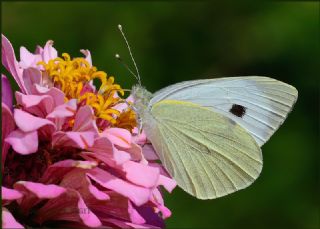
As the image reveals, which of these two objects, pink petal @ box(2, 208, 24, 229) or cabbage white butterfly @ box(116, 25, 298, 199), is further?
cabbage white butterfly @ box(116, 25, 298, 199)

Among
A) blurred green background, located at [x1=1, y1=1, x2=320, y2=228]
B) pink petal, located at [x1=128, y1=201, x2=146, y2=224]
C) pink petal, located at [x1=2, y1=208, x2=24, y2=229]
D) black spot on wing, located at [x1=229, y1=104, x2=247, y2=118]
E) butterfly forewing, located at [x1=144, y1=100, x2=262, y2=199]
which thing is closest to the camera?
pink petal, located at [x1=2, y1=208, x2=24, y2=229]

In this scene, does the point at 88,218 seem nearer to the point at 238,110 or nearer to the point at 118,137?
the point at 118,137

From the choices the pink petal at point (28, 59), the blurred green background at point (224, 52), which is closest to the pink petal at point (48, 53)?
the pink petal at point (28, 59)

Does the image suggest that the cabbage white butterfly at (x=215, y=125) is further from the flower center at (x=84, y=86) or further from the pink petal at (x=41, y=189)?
the pink petal at (x=41, y=189)

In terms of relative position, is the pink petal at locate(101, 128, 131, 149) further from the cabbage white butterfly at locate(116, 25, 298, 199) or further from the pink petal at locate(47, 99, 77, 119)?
the cabbage white butterfly at locate(116, 25, 298, 199)

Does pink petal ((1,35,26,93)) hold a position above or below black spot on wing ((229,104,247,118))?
above

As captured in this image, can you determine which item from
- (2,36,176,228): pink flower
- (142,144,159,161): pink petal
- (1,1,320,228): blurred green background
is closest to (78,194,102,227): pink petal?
(2,36,176,228): pink flower
